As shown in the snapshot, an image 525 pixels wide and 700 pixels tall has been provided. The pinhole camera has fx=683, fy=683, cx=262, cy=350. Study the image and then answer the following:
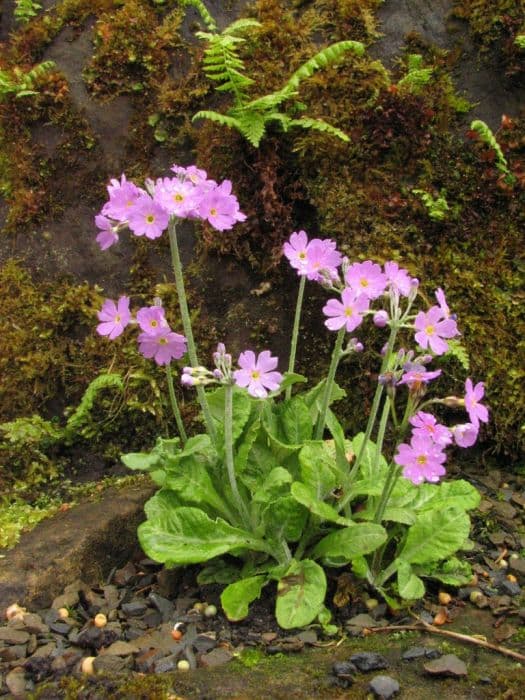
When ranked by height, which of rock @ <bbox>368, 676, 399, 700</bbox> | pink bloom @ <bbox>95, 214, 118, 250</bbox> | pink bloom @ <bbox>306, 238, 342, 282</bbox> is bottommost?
rock @ <bbox>368, 676, 399, 700</bbox>

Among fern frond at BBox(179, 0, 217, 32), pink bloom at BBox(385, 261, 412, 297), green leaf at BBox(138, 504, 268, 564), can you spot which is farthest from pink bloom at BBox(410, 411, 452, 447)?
fern frond at BBox(179, 0, 217, 32)

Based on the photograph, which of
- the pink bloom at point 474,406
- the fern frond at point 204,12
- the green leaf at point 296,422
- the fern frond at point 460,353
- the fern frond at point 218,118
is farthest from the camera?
the fern frond at point 204,12

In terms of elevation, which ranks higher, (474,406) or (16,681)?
(474,406)

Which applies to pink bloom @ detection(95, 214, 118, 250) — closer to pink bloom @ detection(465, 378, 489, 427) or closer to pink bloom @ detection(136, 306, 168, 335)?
pink bloom @ detection(136, 306, 168, 335)

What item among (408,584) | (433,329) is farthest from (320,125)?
(408,584)

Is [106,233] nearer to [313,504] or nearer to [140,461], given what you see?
[140,461]

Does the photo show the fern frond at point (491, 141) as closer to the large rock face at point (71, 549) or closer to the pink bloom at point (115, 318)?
the pink bloom at point (115, 318)

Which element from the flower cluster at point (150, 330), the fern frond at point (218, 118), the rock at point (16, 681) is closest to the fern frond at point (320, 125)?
the fern frond at point (218, 118)
